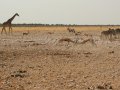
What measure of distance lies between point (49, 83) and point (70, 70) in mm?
2724

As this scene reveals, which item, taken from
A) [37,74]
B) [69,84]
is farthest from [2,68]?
[69,84]

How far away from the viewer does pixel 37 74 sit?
43.7 ft

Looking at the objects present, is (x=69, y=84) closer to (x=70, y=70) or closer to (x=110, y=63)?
(x=70, y=70)

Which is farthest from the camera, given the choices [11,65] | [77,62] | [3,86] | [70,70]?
[77,62]

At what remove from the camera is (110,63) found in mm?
16516

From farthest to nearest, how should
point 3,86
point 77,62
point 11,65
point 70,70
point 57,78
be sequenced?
point 77,62, point 11,65, point 70,70, point 57,78, point 3,86

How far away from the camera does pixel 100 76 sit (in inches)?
512

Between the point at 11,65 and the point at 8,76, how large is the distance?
2.83m

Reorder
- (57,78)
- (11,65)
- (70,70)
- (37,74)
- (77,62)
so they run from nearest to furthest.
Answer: (57,78), (37,74), (70,70), (11,65), (77,62)

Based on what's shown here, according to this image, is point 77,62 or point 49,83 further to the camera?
point 77,62

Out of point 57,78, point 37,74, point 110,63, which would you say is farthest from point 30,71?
point 110,63

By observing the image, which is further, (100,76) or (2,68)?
(2,68)

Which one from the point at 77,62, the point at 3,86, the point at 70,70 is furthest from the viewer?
the point at 77,62

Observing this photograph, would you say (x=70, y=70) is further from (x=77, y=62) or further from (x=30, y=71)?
(x=77, y=62)
